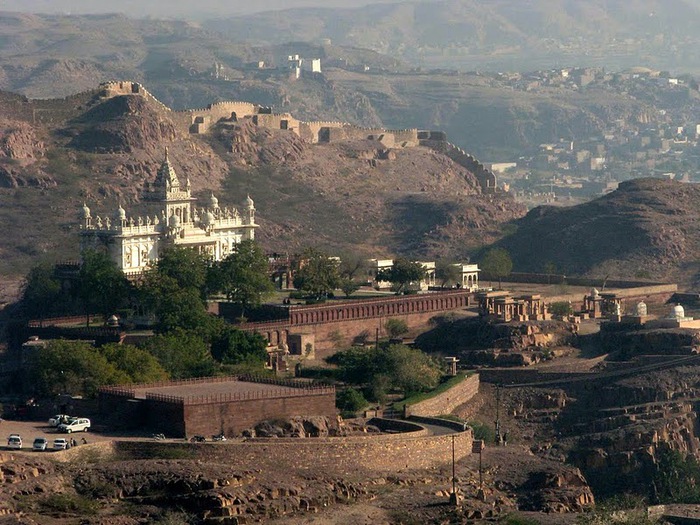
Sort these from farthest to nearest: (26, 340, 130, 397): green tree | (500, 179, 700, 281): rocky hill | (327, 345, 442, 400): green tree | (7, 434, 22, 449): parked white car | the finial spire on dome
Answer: (500, 179, 700, 281): rocky hill, the finial spire on dome, (327, 345, 442, 400): green tree, (26, 340, 130, 397): green tree, (7, 434, 22, 449): parked white car

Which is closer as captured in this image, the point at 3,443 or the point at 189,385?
the point at 3,443

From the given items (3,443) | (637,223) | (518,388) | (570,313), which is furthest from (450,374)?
(637,223)

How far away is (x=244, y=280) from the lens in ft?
393

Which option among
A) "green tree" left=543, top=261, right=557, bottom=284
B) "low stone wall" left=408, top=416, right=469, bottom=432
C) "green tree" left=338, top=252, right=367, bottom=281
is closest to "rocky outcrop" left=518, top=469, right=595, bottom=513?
"low stone wall" left=408, top=416, right=469, bottom=432

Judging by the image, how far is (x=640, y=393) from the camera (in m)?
110

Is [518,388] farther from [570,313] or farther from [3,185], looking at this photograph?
[3,185]

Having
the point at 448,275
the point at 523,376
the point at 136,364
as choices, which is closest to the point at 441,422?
the point at 136,364

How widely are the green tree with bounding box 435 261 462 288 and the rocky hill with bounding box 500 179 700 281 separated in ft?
54.8

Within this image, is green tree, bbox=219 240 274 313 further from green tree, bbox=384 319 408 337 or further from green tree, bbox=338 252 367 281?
green tree, bbox=338 252 367 281

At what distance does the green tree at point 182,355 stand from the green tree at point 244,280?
10.4 m

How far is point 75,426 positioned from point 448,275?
42741 mm

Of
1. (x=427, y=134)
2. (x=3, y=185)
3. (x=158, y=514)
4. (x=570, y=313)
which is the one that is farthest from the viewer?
(x=427, y=134)

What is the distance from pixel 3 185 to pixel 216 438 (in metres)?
68.1

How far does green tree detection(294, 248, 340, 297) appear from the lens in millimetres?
124812
